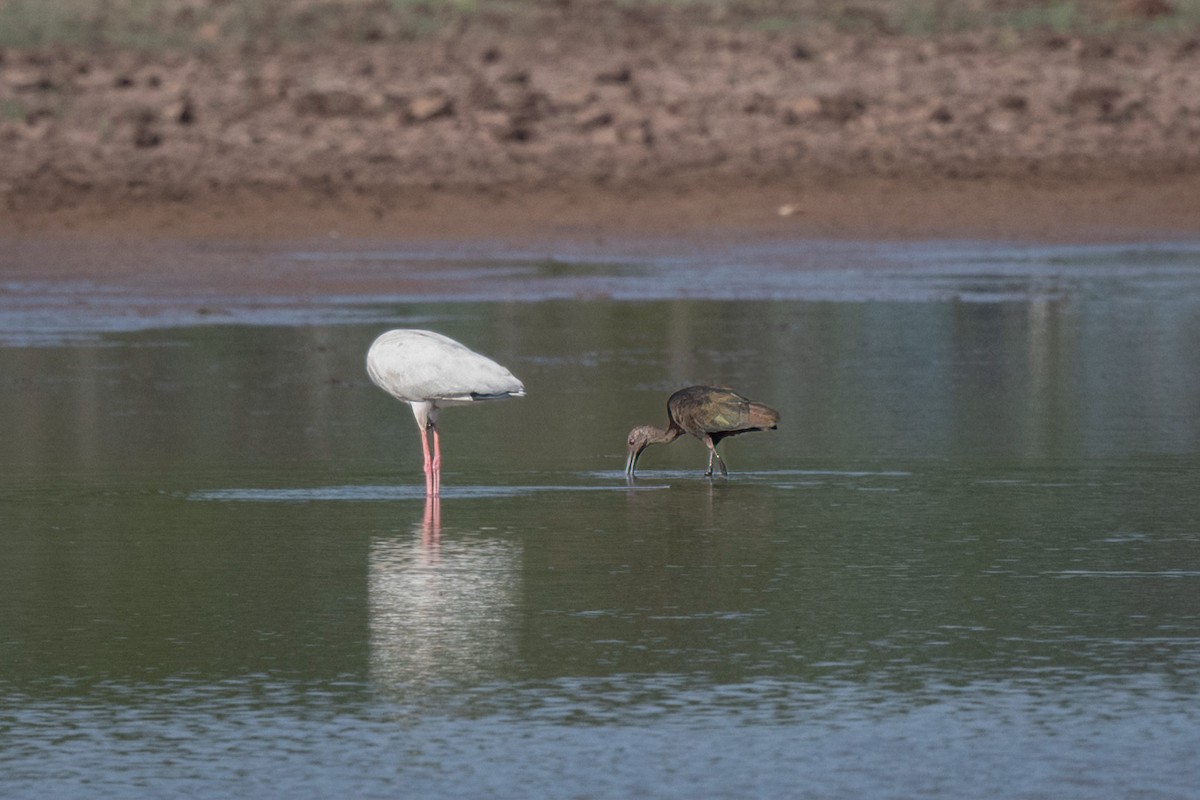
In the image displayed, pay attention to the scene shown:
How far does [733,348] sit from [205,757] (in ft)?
31.8

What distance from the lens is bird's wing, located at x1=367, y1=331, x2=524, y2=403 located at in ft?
32.3

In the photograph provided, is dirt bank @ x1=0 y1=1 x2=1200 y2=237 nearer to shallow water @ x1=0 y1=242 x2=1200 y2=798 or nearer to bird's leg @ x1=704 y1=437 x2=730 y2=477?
shallow water @ x1=0 y1=242 x2=1200 y2=798

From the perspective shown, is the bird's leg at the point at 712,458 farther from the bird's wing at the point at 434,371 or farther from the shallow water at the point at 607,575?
the bird's wing at the point at 434,371

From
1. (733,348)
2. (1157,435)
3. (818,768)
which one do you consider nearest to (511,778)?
(818,768)

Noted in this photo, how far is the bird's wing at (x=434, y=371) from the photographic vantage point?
9852mm

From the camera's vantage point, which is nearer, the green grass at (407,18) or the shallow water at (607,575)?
the shallow water at (607,575)

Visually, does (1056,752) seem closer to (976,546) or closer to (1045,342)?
(976,546)

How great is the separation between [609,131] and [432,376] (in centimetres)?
1755

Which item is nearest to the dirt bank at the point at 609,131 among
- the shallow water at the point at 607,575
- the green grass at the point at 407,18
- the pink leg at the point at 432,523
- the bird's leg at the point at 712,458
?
the green grass at the point at 407,18

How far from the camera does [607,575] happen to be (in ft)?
25.9

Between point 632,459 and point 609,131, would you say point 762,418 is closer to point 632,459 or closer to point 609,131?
point 632,459

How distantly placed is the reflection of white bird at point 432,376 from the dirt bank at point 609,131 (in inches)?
542

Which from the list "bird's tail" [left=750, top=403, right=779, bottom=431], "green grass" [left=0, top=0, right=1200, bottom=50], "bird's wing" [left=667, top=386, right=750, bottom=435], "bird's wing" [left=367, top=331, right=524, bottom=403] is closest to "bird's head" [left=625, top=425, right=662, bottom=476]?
"bird's wing" [left=667, top=386, right=750, bottom=435]

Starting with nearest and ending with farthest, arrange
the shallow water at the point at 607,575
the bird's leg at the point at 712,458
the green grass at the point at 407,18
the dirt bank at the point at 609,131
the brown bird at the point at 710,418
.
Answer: the shallow water at the point at 607,575
the brown bird at the point at 710,418
the bird's leg at the point at 712,458
the dirt bank at the point at 609,131
the green grass at the point at 407,18
